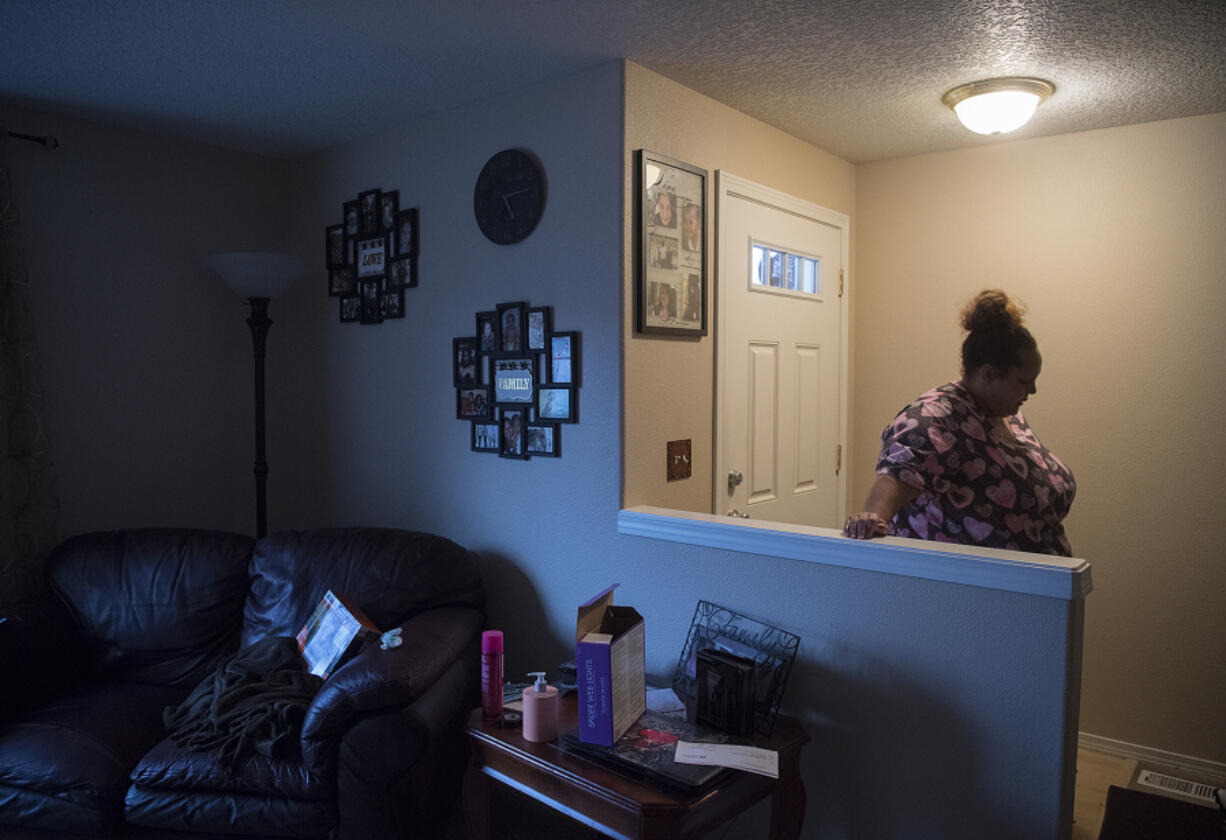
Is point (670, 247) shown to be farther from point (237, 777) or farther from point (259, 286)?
point (237, 777)

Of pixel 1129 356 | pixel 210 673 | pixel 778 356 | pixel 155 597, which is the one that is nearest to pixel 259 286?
pixel 155 597

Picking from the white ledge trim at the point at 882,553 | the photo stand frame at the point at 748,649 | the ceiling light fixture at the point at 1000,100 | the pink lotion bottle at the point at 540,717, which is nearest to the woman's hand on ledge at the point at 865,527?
the white ledge trim at the point at 882,553

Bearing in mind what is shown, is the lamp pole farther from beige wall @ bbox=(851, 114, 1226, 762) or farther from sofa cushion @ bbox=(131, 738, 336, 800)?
beige wall @ bbox=(851, 114, 1226, 762)

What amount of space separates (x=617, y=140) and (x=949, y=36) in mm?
980

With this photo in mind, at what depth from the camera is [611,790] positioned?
1.73 m

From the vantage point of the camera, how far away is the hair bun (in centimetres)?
237

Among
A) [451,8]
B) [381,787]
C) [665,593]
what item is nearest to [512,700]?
[381,787]

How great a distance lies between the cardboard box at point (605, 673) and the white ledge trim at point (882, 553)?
455mm

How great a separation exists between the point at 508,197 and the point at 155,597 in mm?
1817

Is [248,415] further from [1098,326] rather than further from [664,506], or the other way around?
[1098,326]

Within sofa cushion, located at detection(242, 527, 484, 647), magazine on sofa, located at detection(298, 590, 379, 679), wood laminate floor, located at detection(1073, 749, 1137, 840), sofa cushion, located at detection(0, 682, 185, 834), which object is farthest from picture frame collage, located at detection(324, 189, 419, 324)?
wood laminate floor, located at detection(1073, 749, 1137, 840)

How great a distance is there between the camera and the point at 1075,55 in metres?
2.41

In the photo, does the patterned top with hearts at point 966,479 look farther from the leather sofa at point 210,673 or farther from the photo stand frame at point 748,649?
the leather sofa at point 210,673

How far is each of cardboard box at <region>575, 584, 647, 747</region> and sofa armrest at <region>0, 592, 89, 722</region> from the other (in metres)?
1.77
